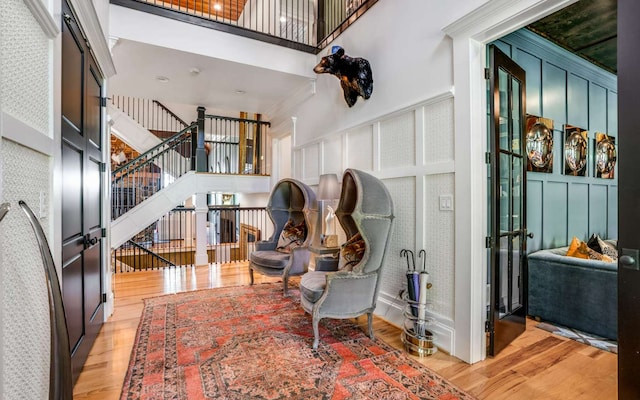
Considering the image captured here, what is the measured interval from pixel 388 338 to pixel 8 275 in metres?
2.51

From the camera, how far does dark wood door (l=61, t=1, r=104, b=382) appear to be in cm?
191

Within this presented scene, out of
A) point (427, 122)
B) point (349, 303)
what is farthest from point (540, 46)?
point (349, 303)

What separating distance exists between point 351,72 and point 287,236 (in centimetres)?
220

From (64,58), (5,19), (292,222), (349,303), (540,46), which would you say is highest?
(540,46)

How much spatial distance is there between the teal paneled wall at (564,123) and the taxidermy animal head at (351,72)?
1.33m

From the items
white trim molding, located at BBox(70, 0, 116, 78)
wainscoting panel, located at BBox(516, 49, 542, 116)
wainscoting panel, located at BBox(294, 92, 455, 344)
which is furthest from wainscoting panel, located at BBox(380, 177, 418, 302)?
white trim molding, located at BBox(70, 0, 116, 78)

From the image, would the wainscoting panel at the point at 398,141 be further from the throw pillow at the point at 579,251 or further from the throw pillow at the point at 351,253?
the throw pillow at the point at 579,251

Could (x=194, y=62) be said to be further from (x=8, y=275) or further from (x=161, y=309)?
(x=8, y=275)

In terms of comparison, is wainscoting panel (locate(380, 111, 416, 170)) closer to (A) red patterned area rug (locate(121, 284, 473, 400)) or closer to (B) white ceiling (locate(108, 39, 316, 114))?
(A) red patterned area rug (locate(121, 284, 473, 400))

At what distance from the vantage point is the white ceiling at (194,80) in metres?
3.76

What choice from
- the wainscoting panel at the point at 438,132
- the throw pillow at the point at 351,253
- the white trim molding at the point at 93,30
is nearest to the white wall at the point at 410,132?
the wainscoting panel at the point at 438,132

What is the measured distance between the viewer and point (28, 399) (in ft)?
3.77

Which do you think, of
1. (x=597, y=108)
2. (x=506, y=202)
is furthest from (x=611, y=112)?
(x=506, y=202)

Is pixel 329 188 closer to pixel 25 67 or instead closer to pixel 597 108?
pixel 25 67
